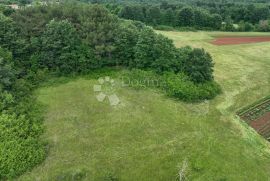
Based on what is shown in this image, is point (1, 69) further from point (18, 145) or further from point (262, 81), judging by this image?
point (262, 81)

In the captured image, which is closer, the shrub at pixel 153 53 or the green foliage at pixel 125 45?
the shrub at pixel 153 53

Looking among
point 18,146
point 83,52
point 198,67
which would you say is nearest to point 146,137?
point 18,146

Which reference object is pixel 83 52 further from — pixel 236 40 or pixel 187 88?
pixel 236 40

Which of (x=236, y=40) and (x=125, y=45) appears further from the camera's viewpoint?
(x=236, y=40)

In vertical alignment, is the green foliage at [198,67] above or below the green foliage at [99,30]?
below

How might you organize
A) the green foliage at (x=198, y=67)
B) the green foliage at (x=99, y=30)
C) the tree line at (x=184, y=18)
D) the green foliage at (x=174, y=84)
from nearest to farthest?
the green foliage at (x=174, y=84) → the green foliage at (x=198, y=67) → the green foliage at (x=99, y=30) → the tree line at (x=184, y=18)

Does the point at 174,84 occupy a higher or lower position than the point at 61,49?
lower

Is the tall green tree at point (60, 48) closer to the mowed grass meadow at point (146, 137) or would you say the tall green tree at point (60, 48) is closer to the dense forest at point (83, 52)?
the dense forest at point (83, 52)

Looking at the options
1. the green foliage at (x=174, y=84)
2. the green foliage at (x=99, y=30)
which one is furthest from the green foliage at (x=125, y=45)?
A: the green foliage at (x=174, y=84)

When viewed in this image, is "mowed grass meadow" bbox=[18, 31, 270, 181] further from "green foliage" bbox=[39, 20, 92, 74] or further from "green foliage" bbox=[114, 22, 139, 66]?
"green foliage" bbox=[114, 22, 139, 66]
